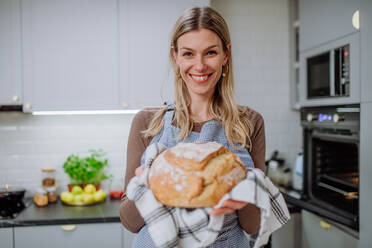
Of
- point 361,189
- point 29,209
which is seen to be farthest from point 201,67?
point 29,209

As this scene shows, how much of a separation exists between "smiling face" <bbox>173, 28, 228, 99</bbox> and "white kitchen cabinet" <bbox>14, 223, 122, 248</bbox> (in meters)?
1.42

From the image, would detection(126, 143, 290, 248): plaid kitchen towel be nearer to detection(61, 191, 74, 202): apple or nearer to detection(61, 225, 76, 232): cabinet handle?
detection(61, 225, 76, 232): cabinet handle

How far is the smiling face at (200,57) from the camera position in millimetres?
1070

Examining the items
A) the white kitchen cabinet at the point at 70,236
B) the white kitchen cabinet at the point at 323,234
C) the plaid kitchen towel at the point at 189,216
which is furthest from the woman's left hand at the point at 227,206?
the white kitchen cabinet at the point at 70,236

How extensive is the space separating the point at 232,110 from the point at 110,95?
134cm

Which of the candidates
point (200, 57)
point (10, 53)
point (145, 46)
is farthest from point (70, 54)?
point (200, 57)

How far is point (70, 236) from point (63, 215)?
14 centimetres

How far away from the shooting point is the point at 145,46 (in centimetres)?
236

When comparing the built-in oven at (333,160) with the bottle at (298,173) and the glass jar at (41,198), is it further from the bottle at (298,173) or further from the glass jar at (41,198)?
the glass jar at (41,198)

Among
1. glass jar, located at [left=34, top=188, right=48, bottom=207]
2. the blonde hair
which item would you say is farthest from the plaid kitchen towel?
glass jar, located at [left=34, top=188, right=48, bottom=207]

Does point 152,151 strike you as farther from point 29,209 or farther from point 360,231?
point 29,209

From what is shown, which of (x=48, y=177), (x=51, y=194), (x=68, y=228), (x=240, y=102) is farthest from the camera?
(x=240, y=102)

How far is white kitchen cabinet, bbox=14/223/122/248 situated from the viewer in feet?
6.86

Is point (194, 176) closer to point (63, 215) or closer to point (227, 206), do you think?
point (227, 206)
